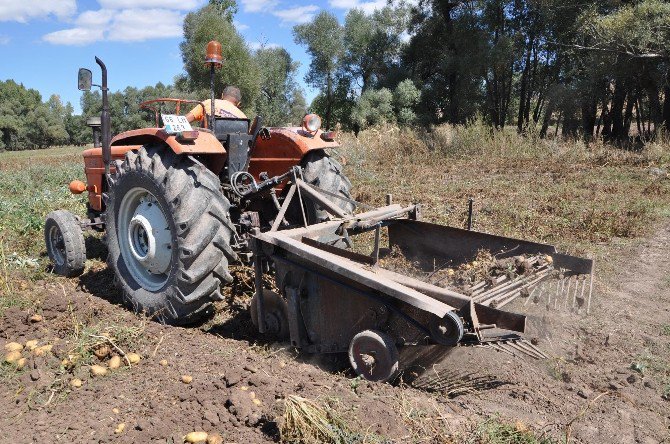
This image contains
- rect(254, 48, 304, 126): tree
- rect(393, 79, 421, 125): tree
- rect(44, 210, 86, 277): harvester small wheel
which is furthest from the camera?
rect(254, 48, 304, 126): tree

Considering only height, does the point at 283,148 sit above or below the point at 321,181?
above

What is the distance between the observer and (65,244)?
4.89 metres

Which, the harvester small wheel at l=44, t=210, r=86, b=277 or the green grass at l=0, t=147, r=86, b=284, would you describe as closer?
the harvester small wheel at l=44, t=210, r=86, b=277

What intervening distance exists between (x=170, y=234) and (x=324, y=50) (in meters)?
30.0

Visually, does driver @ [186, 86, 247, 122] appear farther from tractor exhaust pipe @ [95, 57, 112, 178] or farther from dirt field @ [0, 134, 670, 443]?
dirt field @ [0, 134, 670, 443]

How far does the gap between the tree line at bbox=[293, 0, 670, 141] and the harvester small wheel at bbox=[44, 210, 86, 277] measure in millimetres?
12293

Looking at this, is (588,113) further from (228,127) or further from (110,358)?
(110,358)

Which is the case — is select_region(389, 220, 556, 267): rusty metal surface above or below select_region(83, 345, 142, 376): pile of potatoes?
above

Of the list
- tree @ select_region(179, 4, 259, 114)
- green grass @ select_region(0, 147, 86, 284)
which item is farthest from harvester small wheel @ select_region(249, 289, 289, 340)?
tree @ select_region(179, 4, 259, 114)

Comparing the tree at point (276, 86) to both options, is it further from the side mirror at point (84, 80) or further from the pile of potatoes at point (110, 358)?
the pile of potatoes at point (110, 358)

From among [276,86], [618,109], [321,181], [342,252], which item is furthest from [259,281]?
[276,86]

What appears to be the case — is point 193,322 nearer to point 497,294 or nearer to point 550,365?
point 497,294

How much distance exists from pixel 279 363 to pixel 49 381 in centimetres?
130

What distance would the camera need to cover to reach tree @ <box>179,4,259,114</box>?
26.2m
